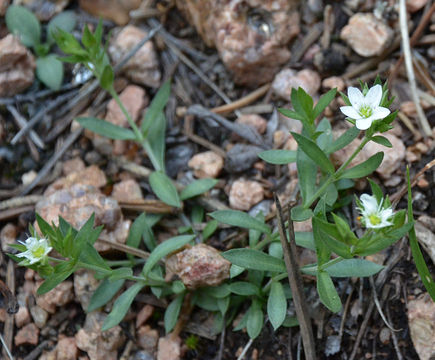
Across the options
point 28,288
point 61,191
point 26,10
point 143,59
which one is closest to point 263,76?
point 143,59

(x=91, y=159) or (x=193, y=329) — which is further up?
(x=91, y=159)

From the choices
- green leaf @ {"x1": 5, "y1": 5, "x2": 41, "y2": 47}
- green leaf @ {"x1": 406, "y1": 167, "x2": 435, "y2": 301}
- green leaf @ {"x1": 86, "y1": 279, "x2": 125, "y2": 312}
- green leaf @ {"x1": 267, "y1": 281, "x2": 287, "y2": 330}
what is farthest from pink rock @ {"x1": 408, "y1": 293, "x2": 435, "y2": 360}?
green leaf @ {"x1": 5, "y1": 5, "x2": 41, "y2": 47}

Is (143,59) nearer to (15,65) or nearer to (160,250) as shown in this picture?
(15,65)

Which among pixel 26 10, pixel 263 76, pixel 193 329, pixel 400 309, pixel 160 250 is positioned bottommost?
pixel 193 329

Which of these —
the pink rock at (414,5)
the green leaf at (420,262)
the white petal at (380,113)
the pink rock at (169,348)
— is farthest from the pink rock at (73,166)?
the pink rock at (414,5)

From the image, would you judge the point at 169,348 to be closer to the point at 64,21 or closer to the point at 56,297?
the point at 56,297

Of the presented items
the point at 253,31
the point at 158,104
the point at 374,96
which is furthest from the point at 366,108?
the point at 158,104
